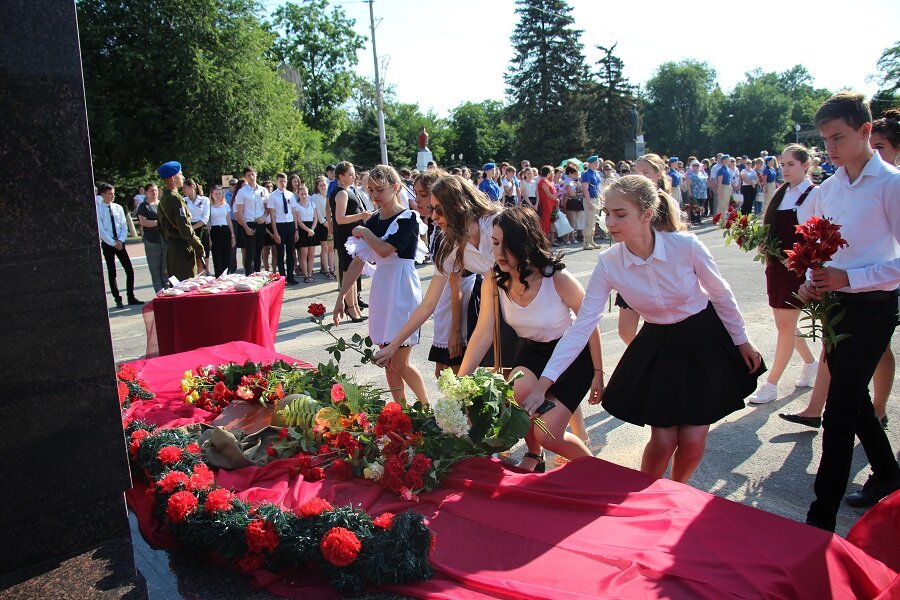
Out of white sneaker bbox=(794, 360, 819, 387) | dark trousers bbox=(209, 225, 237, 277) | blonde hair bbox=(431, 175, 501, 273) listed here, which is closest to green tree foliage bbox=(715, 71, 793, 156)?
dark trousers bbox=(209, 225, 237, 277)

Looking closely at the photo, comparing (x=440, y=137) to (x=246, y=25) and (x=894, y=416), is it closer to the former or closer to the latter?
(x=246, y=25)

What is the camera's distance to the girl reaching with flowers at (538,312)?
12.7ft

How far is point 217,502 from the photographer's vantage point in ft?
9.70

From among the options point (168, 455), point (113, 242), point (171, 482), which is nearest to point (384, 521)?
point (171, 482)

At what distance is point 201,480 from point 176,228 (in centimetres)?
696

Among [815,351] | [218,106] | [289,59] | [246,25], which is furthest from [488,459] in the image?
[289,59]

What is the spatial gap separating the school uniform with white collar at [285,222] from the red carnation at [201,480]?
34.8ft

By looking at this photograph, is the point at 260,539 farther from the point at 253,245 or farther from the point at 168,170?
the point at 253,245

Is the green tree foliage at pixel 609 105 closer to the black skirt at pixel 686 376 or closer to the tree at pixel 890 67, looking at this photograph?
the tree at pixel 890 67

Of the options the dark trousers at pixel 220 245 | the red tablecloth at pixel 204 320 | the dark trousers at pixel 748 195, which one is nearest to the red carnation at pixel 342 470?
the red tablecloth at pixel 204 320

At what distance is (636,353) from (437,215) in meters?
1.72

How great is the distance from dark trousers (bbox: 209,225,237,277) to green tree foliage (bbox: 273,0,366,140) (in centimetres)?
4649

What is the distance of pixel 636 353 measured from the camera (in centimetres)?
362

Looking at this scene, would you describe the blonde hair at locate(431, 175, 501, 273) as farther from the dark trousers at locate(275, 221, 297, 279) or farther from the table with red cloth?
the dark trousers at locate(275, 221, 297, 279)
